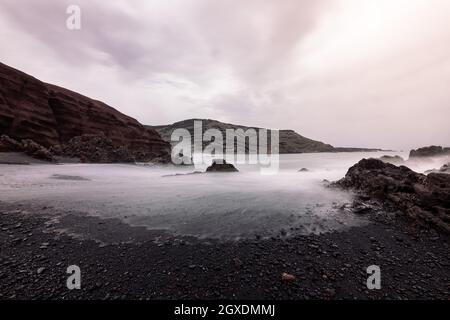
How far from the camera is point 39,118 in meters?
30.6

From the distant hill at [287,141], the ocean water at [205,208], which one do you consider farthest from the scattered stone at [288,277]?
the distant hill at [287,141]

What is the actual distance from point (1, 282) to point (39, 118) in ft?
117

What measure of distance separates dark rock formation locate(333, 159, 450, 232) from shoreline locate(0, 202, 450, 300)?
2.99 feet

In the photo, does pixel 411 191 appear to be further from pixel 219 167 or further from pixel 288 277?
pixel 219 167

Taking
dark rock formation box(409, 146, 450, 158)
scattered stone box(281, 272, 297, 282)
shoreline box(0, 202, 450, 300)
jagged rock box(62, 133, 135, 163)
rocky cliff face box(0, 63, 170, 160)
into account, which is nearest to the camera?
shoreline box(0, 202, 450, 300)

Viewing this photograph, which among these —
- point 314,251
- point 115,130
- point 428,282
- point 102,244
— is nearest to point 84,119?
point 115,130

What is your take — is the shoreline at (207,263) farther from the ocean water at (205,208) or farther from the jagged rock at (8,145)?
the jagged rock at (8,145)

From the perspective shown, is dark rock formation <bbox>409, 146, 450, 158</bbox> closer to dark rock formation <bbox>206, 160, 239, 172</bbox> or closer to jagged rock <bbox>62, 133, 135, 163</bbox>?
dark rock formation <bbox>206, 160, 239, 172</bbox>

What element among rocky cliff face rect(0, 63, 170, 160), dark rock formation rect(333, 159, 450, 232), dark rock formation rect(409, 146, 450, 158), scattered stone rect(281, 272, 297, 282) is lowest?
scattered stone rect(281, 272, 297, 282)

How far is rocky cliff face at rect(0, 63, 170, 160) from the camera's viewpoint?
2850cm

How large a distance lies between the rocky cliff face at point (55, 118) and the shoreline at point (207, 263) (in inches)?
1174

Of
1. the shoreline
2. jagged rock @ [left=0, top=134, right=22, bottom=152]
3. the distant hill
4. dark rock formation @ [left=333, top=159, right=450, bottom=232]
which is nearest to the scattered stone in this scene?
the shoreline

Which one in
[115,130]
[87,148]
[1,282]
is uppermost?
[115,130]
